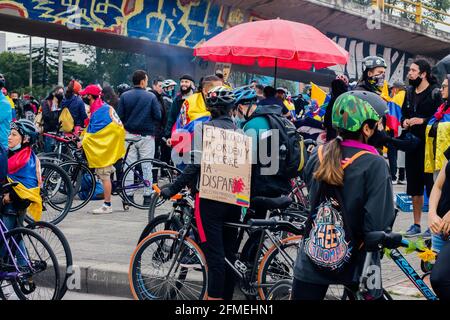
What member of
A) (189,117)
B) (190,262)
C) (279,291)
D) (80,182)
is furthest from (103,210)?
(279,291)

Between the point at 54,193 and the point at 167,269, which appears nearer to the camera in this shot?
the point at 167,269

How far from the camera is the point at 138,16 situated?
62.0ft

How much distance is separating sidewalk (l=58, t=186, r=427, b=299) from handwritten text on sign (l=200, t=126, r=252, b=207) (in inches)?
40.4

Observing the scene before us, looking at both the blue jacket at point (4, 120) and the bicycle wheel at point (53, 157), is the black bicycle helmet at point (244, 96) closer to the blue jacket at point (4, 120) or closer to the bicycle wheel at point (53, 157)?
the blue jacket at point (4, 120)

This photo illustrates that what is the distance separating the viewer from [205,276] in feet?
18.8

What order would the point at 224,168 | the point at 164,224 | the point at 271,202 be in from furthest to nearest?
the point at 164,224 → the point at 271,202 → the point at 224,168

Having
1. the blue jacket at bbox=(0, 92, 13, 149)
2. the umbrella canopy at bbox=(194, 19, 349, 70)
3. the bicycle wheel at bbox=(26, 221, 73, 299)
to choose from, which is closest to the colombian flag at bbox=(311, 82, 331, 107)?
the umbrella canopy at bbox=(194, 19, 349, 70)

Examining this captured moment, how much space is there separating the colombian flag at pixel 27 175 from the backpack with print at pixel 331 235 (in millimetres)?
3304

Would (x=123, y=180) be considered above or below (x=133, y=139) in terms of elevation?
below

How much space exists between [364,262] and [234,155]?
2.03m

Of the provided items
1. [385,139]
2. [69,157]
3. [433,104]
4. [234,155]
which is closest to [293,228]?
[234,155]

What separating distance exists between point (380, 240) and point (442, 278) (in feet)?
2.26

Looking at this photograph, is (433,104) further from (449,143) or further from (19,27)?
(19,27)

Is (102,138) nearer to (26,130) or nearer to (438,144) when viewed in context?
(26,130)
